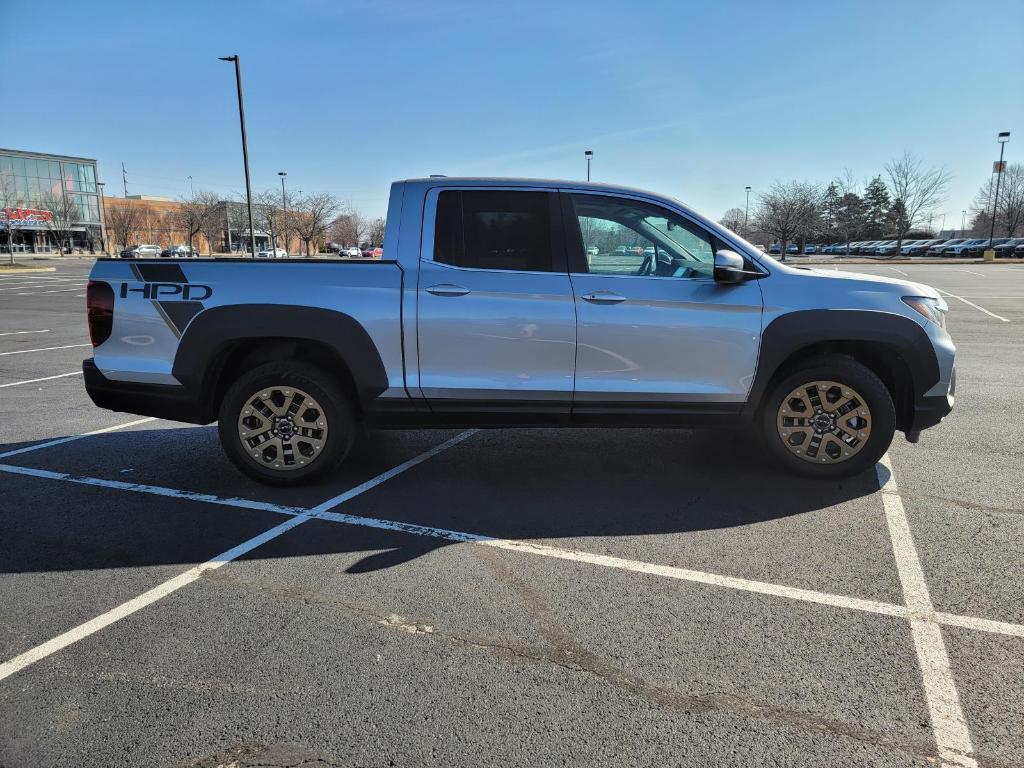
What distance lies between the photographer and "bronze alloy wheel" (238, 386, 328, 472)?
4602mm

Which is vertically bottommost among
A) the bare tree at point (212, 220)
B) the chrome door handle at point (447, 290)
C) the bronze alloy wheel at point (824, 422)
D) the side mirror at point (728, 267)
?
the bronze alloy wheel at point (824, 422)

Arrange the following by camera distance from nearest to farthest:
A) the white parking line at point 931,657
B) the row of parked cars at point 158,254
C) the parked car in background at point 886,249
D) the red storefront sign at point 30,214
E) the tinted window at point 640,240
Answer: the white parking line at point 931,657, the tinted window at point 640,240, the row of parked cars at point 158,254, the red storefront sign at point 30,214, the parked car in background at point 886,249

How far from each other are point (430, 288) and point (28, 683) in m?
2.78

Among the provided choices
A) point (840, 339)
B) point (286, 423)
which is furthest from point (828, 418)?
point (286, 423)

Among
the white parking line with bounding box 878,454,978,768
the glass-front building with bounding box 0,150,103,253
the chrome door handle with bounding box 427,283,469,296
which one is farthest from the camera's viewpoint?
the glass-front building with bounding box 0,150,103,253

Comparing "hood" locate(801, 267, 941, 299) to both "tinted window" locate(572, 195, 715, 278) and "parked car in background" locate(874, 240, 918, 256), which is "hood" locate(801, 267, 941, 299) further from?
"parked car in background" locate(874, 240, 918, 256)

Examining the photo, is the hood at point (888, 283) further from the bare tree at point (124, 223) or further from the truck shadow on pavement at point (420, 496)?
the bare tree at point (124, 223)

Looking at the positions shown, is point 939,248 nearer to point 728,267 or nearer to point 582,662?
point 728,267

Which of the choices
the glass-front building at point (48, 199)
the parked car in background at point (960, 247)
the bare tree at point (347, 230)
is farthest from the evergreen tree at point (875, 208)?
the glass-front building at point (48, 199)

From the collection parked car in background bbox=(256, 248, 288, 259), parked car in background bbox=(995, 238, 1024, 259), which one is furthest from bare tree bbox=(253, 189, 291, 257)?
parked car in background bbox=(995, 238, 1024, 259)

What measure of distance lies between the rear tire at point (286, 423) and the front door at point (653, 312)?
1599 mm

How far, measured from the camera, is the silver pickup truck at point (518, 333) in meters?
4.44

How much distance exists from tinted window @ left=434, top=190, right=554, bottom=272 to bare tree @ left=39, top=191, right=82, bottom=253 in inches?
2905

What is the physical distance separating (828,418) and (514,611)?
8.89 feet
